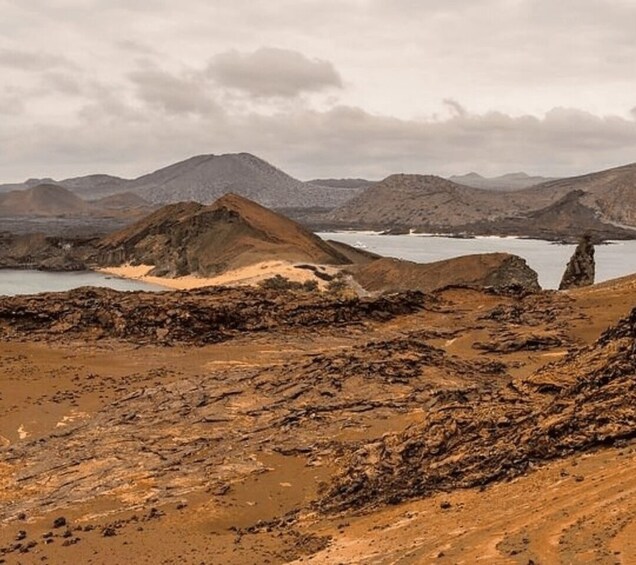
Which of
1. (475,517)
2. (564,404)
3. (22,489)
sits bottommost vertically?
(22,489)

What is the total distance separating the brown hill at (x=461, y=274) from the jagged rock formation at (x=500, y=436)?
99.1 ft

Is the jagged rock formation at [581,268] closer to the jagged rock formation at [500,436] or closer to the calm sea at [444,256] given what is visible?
the calm sea at [444,256]

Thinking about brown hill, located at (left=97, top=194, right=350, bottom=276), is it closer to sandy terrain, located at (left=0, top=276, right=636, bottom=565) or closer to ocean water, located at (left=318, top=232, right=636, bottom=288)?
ocean water, located at (left=318, top=232, right=636, bottom=288)

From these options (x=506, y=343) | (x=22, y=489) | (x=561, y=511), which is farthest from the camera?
(x=506, y=343)

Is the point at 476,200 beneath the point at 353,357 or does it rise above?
above

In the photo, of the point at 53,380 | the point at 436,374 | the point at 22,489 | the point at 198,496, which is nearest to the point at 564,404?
the point at 198,496

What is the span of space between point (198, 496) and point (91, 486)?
6.59 feet

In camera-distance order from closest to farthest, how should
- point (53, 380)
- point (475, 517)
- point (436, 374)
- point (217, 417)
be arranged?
point (475, 517) < point (217, 417) < point (436, 374) < point (53, 380)

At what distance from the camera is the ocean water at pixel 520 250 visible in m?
65.3

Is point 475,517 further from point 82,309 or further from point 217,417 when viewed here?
point 82,309

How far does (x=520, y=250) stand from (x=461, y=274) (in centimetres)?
5027

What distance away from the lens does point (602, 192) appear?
152250 mm

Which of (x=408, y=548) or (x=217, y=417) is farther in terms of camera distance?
(x=217, y=417)

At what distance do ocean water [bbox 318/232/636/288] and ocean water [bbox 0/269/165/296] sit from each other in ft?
103
